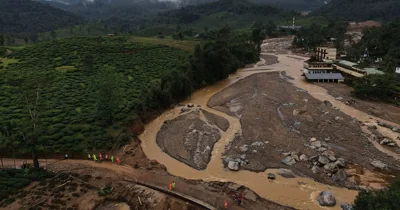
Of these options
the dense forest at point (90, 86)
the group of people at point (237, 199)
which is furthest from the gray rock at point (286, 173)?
the dense forest at point (90, 86)

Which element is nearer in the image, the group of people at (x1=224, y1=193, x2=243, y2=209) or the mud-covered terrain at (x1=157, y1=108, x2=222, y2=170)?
the group of people at (x1=224, y1=193, x2=243, y2=209)

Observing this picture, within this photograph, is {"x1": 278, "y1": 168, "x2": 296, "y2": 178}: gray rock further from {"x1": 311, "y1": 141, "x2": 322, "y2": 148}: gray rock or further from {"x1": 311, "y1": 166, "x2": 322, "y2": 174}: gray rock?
{"x1": 311, "y1": 141, "x2": 322, "y2": 148}: gray rock

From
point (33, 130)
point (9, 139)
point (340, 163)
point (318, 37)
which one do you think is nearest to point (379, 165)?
point (340, 163)

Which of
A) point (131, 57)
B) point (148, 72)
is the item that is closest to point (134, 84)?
point (148, 72)

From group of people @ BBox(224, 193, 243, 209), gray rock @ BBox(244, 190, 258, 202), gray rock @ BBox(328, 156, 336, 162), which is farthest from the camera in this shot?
gray rock @ BBox(328, 156, 336, 162)

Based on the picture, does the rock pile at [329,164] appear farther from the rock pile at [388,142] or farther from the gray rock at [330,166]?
the rock pile at [388,142]

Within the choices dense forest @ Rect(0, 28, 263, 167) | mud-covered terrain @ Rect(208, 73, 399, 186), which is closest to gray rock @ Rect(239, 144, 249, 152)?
mud-covered terrain @ Rect(208, 73, 399, 186)

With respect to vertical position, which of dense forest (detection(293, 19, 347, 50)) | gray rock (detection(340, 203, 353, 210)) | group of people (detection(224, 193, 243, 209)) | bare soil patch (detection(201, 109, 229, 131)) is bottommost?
gray rock (detection(340, 203, 353, 210))
